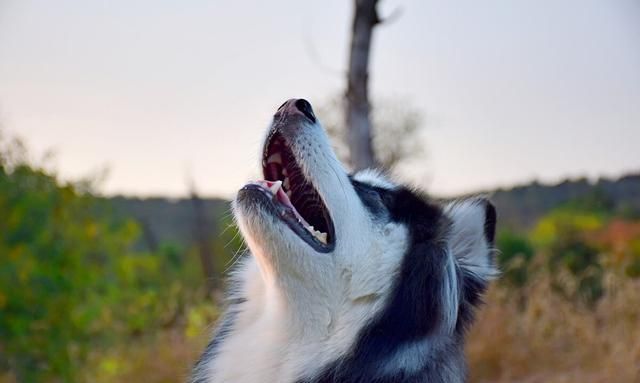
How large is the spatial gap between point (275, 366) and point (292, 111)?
932 mm

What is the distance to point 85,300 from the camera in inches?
331

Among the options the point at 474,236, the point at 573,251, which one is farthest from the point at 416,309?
the point at 573,251

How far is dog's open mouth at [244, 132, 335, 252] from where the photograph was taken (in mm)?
2934

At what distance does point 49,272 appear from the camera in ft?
25.3

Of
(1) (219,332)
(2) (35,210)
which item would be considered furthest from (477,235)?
(2) (35,210)

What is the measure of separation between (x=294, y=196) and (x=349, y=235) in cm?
33

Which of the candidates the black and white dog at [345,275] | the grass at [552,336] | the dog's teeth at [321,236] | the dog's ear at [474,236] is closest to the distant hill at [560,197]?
the grass at [552,336]

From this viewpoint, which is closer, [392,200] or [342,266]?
[342,266]

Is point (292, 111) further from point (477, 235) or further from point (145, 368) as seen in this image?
point (145, 368)

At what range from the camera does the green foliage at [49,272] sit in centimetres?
750

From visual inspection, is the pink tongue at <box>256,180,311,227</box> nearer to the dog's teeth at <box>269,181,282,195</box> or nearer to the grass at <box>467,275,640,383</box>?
the dog's teeth at <box>269,181,282,195</box>

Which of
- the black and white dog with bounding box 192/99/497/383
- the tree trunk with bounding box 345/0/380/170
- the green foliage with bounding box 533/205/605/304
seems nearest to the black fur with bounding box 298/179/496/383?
the black and white dog with bounding box 192/99/497/383

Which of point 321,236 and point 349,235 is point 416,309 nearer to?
point 349,235

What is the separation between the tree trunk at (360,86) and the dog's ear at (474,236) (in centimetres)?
320
